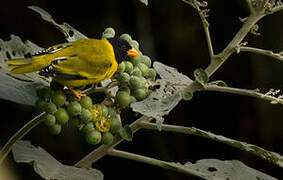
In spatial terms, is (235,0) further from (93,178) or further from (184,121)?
(93,178)

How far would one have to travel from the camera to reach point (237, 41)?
1.45 m

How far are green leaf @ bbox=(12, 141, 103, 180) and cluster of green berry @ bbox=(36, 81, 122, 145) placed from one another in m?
0.08

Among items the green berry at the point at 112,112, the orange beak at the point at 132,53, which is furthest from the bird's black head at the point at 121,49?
the green berry at the point at 112,112

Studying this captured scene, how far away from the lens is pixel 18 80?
1.49m

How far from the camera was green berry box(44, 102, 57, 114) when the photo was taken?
1329 mm

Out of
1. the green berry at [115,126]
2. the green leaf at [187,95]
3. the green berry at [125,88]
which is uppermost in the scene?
the green leaf at [187,95]

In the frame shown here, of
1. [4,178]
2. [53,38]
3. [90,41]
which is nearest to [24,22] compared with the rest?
[53,38]

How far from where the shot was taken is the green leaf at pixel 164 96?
3.98ft

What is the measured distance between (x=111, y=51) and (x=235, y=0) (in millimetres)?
1784

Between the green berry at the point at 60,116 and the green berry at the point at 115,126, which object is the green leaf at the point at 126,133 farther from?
the green berry at the point at 60,116

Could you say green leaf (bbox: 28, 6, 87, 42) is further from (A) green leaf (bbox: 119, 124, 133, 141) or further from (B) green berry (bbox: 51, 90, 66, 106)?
(A) green leaf (bbox: 119, 124, 133, 141)

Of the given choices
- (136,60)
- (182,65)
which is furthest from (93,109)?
(182,65)

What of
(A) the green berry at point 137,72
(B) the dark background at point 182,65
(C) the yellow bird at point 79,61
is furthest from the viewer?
(B) the dark background at point 182,65

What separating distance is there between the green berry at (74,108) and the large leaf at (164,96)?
0.18m
